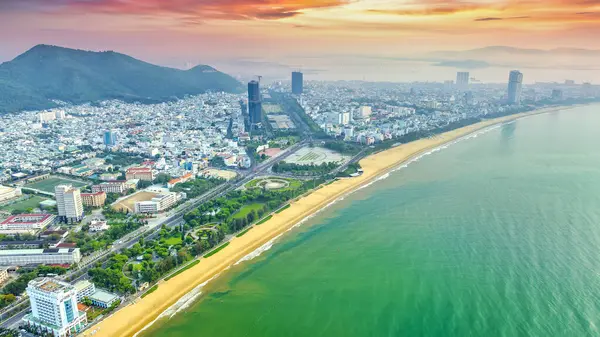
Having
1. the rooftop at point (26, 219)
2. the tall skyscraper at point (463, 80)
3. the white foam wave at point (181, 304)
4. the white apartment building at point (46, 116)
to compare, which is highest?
the tall skyscraper at point (463, 80)

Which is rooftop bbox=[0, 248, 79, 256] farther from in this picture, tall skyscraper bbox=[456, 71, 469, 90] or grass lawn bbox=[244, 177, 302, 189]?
tall skyscraper bbox=[456, 71, 469, 90]

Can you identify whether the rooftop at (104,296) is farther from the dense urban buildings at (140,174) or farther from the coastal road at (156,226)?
the dense urban buildings at (140,174)

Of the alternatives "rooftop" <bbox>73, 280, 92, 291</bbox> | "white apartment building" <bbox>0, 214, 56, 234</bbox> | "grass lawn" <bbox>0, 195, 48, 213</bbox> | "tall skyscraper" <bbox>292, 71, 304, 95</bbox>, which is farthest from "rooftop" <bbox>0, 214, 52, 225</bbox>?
"tall skyscraper" <bbox>292, 71, 304, 95</bbox>

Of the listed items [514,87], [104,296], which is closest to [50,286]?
[104,296]

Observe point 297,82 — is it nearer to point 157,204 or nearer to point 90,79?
point 90,79

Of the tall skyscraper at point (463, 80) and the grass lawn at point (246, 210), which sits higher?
the tall skyscraper at point (463, 80)

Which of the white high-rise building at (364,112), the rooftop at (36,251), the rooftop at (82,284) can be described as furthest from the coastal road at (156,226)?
the white high-rise building at (364,112)
